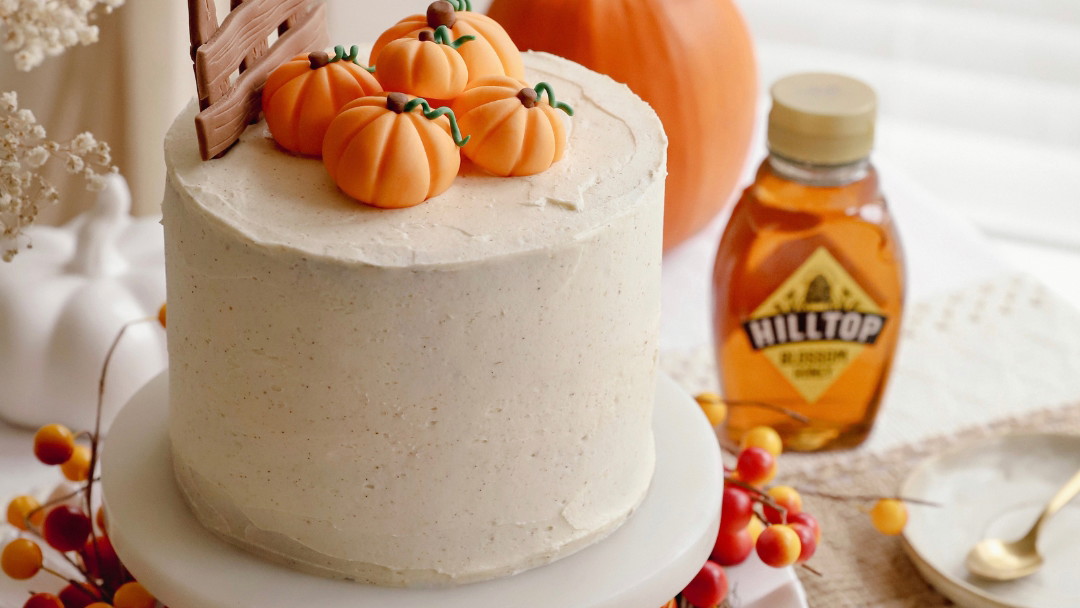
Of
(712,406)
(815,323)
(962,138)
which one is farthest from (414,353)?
(962,138)

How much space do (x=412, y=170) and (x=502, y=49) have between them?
0.13 metres

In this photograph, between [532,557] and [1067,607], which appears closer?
[532,557]

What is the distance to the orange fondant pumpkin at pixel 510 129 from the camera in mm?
614

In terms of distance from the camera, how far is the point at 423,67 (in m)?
0.63

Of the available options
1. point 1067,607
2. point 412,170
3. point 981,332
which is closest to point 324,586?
point 412,170

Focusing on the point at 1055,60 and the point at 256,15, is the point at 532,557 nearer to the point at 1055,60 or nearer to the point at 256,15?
the point at 256,15

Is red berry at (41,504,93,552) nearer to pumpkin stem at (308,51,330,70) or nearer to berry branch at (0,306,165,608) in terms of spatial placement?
berry branch at (0,306,165,608)

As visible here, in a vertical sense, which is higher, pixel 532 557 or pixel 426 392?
pixel 426 392

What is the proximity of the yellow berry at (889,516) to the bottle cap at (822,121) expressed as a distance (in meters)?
0.27

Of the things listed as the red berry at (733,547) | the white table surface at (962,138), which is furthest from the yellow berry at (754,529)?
the white table surface at (962,138)

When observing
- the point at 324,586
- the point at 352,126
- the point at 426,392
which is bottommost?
the point at 324,586

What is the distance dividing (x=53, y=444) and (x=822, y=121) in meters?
0.60

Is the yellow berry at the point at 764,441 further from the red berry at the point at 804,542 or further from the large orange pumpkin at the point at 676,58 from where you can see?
the large orange pumpkin at the point at 676,58

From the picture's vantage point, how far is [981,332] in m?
1.22
